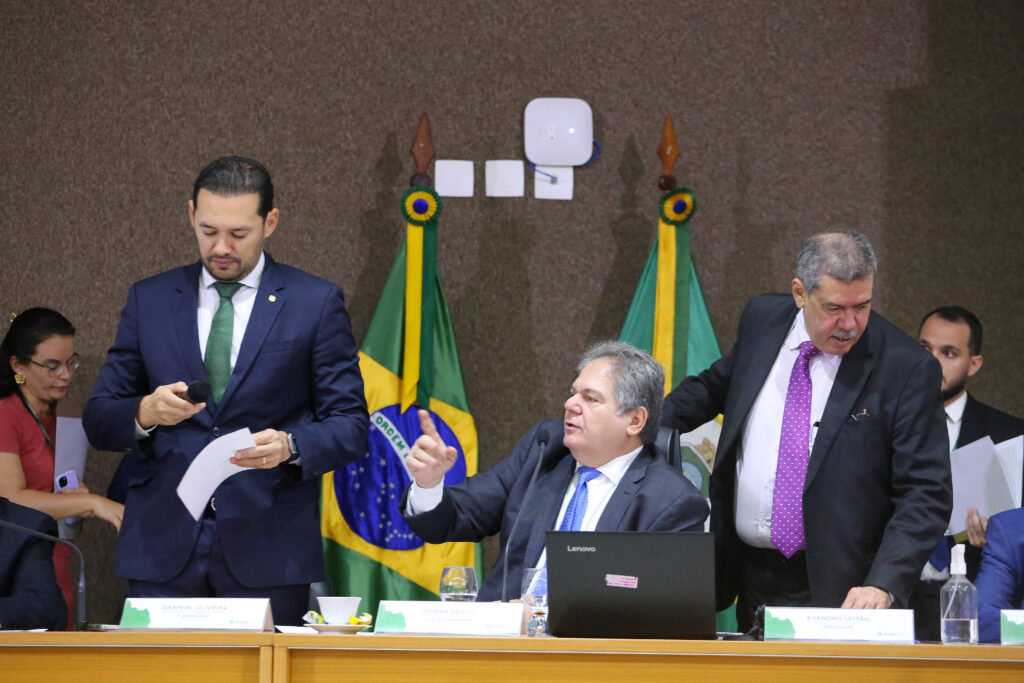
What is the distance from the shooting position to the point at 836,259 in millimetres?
2477

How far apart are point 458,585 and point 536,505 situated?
20.2 inches

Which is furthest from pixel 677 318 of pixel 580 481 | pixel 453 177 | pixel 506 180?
pixel 580 481

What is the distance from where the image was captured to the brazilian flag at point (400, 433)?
132 inches

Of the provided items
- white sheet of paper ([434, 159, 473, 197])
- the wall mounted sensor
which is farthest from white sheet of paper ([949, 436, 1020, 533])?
white sheet of paper ([434, 159, 473, 197])

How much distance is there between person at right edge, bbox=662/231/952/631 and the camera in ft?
8.02

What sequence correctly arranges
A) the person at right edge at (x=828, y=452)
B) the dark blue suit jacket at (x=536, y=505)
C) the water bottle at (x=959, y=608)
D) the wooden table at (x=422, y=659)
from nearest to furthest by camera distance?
Answer: the wooden table at (x=422, y=659) → the water bottle at (x=959, y=608) → the dark blue suit jacket at (x=536, y=505) → the person at right edge at (x=828, y=452)

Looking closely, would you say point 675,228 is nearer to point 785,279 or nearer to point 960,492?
point 785,279

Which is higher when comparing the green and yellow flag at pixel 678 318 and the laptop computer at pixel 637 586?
the green and yellow flag at pixel 678 318

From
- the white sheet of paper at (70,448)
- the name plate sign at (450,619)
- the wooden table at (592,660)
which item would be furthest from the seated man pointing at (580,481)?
the white sheet of paper at (70,448)

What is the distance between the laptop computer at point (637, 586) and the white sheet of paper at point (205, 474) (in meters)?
1.05

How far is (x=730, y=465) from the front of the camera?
2646 mm

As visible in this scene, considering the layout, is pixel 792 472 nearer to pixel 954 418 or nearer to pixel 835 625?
pixel 835 625

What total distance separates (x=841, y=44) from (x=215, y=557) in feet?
9.23

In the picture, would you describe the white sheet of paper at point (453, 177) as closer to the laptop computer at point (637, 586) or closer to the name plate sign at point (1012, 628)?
the laptop computer at point (637, 586)
